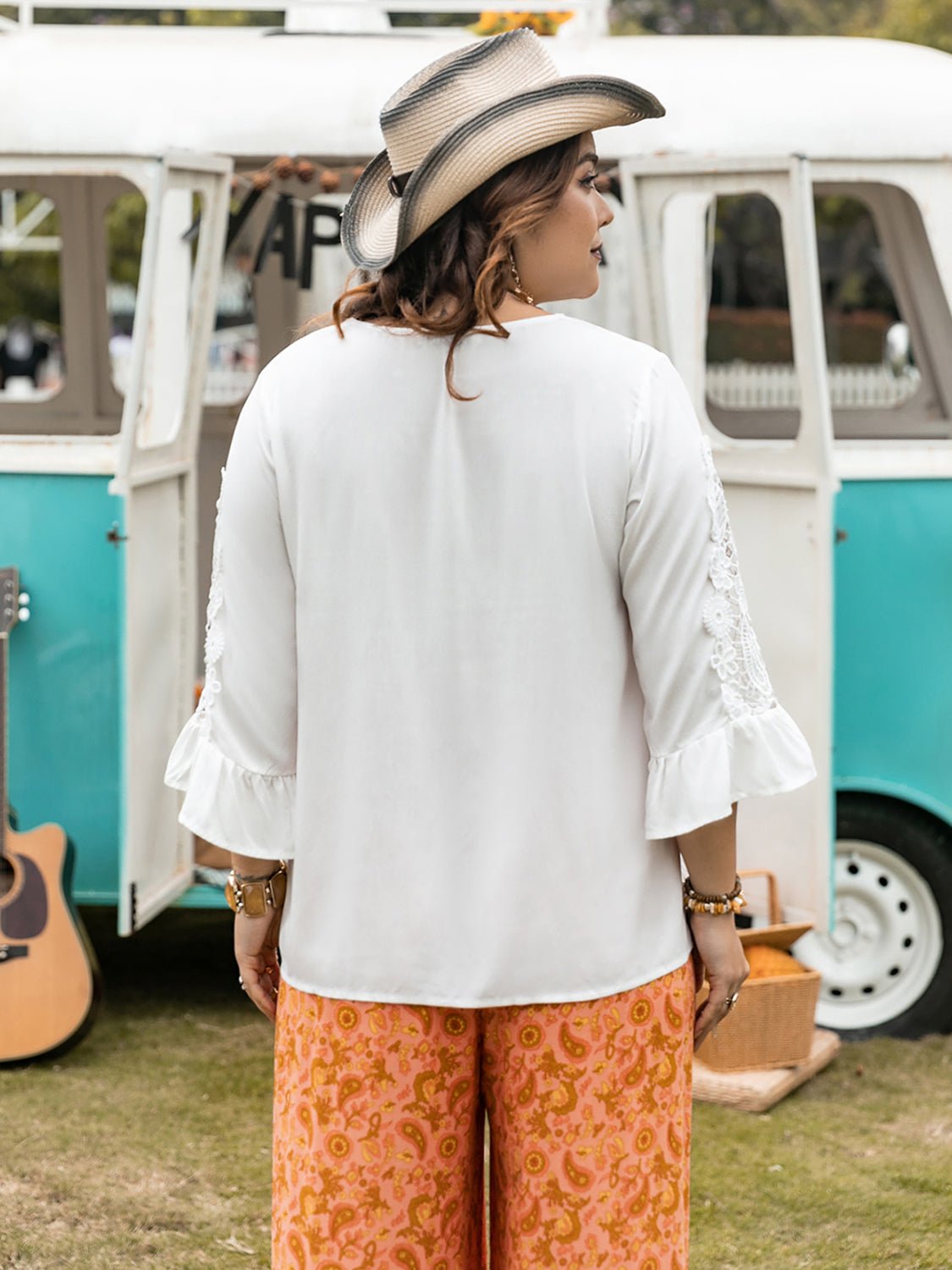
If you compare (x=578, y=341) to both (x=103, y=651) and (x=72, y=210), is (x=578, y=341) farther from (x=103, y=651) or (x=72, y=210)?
(x=72, y=210)

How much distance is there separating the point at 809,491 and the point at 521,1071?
105 inches

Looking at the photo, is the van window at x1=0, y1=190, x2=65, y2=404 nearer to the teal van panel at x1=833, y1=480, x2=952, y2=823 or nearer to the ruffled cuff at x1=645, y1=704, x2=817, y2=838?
the teal van panel at x1=833, y1=480, x2=952, y2=823

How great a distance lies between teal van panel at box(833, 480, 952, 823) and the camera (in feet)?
14.7

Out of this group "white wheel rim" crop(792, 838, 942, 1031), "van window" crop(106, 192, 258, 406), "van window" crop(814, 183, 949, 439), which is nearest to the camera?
"white wheel rim" crop(792, 838, 942, 1031)

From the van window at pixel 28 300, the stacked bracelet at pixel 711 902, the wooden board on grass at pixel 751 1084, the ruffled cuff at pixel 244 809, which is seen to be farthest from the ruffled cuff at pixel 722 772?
the van window at pixel 28 300

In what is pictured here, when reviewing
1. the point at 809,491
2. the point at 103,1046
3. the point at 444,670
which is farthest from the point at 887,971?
the point at 444,670

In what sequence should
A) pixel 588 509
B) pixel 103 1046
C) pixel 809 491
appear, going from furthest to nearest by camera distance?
1. pixel 103 1046
2. pixel 809 491
3. pixel 588 509

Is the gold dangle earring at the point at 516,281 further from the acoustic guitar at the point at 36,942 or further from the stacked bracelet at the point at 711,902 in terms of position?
the acoustic guitar at the point at 36,942

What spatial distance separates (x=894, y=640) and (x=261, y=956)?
112 inches

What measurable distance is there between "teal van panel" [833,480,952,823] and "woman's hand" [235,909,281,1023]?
106 inches

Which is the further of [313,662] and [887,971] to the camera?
[887,971]

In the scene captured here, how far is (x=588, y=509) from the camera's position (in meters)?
1.72

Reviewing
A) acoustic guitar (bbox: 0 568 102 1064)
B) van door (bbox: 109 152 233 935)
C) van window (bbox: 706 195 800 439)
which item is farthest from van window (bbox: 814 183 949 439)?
acoustic guitar (bbox: 0 568 102 1064)

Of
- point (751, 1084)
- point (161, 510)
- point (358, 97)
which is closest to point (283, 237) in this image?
point (358, 97)
